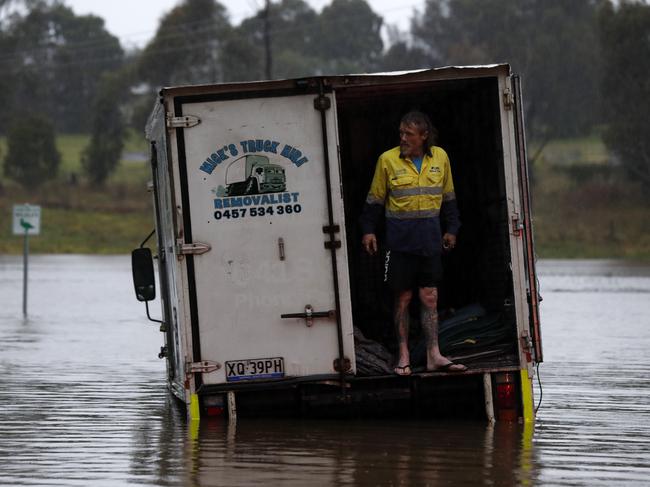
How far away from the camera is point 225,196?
9391mm

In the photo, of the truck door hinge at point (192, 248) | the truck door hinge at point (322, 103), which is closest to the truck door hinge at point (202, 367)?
the truck door hinge at point (192, 248)

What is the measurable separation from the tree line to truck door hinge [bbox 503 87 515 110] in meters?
45.5

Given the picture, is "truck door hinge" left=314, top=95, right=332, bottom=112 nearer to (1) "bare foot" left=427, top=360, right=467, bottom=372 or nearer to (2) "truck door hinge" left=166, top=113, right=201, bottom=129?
(2) "truck door hinge" left=166, top=113, right=201, bottom=129

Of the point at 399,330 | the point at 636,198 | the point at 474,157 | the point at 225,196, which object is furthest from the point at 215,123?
the point at 636,198

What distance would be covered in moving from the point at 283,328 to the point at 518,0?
74109mm

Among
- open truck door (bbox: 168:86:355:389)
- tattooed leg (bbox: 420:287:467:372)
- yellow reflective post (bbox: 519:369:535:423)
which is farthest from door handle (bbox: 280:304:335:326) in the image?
yellow reflective post (bbox: 519:369:535:423)

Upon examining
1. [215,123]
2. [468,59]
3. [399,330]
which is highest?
[468,59]

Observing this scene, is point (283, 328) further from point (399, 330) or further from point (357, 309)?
point (357, 309)

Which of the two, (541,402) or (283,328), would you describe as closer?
(283,328)

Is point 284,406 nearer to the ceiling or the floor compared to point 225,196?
nearer to the floor

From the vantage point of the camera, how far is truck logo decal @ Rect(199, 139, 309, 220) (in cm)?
938

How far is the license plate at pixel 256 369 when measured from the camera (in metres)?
9.44

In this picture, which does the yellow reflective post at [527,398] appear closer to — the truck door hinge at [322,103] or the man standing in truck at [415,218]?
the man standing in truck at [415,218]

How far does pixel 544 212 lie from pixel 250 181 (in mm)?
49428
